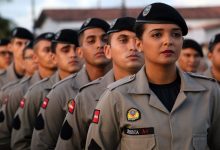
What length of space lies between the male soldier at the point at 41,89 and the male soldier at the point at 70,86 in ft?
1.94

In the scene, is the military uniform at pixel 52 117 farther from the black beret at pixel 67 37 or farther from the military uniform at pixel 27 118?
the black beret at pixel 67 37

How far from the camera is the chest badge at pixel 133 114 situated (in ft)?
13.2

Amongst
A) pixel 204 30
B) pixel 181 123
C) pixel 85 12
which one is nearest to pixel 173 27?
pixel 181 123

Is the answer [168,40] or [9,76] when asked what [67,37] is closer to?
[9,76]

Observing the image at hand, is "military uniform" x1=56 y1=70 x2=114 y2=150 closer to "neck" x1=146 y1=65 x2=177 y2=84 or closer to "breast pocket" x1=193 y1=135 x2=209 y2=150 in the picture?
"neck" x1=146 y1=65 x2=177 y2=84

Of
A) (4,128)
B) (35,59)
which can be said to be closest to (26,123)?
(4,128)

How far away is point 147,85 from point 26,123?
2912 millimetres

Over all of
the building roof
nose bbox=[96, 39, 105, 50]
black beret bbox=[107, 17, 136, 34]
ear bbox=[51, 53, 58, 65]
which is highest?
black beret bbox=[107, 17, 136, 34]

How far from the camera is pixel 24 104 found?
6.81m

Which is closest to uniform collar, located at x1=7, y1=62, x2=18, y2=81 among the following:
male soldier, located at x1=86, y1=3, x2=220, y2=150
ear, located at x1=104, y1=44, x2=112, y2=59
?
ear, located at x1=104, y1=44, x2=112, y2=59

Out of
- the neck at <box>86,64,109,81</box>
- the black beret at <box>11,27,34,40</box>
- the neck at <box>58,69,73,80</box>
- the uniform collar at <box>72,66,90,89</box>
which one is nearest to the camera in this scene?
the uniform collar at <box>72,66,90,89</box>

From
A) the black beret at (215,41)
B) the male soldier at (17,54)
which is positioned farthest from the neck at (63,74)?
the male soldier at (17,54)

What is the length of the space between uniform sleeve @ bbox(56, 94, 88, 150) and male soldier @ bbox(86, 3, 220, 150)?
2.77 ft

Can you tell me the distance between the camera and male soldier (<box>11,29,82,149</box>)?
6715 mm
